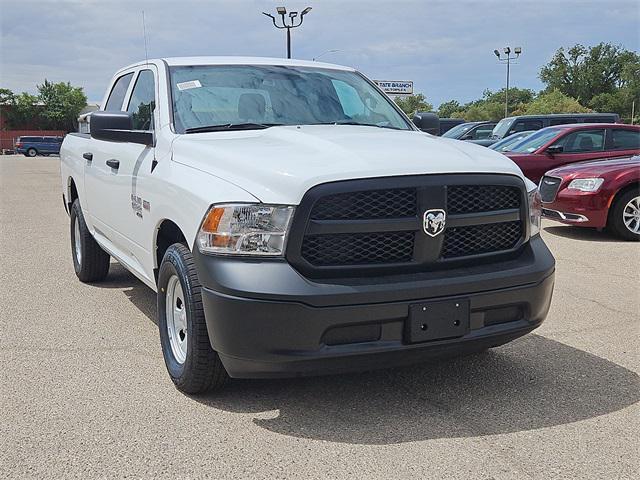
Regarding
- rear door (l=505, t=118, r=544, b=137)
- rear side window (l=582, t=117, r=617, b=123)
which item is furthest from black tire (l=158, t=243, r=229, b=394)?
rear side window (l=582, t=117, r=617, b=123)

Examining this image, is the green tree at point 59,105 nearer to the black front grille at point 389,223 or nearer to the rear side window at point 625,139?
the rear side window at point 625,139

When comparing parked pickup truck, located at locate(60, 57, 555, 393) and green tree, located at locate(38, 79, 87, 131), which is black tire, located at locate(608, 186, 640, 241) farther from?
green tree, located at locate(38, 79, 87, 131)

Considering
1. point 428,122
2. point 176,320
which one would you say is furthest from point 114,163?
point 428,122

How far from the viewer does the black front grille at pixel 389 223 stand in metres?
3.17

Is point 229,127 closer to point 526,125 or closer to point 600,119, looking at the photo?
point 526,125

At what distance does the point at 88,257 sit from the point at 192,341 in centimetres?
331

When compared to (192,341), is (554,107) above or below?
above

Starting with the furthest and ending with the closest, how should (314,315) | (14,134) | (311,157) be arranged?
1. (14,134)
2. (311,157)
3. (314,315)

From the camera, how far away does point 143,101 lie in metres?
4.98

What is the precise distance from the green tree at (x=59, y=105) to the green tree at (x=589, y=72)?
2476 inches

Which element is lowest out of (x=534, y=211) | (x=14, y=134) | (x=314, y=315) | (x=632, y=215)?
(x=14, y=134)

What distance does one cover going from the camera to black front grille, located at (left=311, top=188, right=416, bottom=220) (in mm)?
3195

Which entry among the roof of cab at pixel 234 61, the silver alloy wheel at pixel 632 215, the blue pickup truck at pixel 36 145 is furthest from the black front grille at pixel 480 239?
the blue pickup truck at pixel 36 145

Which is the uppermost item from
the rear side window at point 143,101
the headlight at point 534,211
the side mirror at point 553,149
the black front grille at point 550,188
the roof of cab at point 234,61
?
the roof of cab at point 234,61
